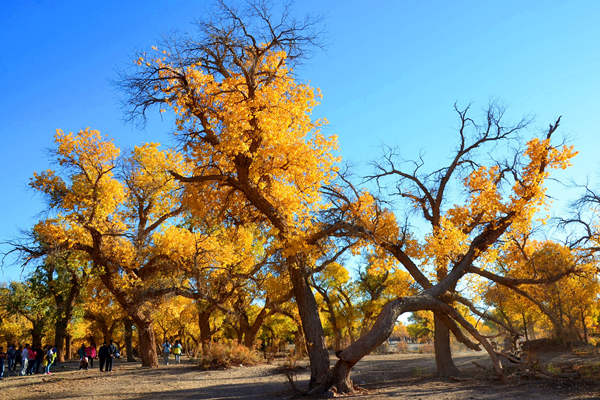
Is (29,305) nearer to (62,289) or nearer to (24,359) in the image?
(62,289)

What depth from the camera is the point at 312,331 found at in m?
11.2

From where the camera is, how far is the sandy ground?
9.65m

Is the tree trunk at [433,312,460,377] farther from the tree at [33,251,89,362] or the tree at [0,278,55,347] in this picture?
the tree at [0,278,55,347]

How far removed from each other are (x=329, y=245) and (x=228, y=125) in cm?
473

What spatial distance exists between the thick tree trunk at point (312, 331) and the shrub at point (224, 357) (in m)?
10.2

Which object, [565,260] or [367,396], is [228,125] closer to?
[367,396]

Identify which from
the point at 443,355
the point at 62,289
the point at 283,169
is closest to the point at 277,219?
the point at 283,169

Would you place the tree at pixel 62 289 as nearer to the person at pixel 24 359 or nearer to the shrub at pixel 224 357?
the person at pixel 24 359

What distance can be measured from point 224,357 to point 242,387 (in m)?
7.06

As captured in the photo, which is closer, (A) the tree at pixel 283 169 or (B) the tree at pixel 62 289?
(A) the tree at pixel 283 169

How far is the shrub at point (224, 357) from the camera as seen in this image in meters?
19.8

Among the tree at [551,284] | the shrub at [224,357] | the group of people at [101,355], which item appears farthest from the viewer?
the group of people at [101,355]

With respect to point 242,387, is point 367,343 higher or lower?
higher

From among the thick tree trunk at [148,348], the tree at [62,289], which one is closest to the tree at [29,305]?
the tree at [62,289]
